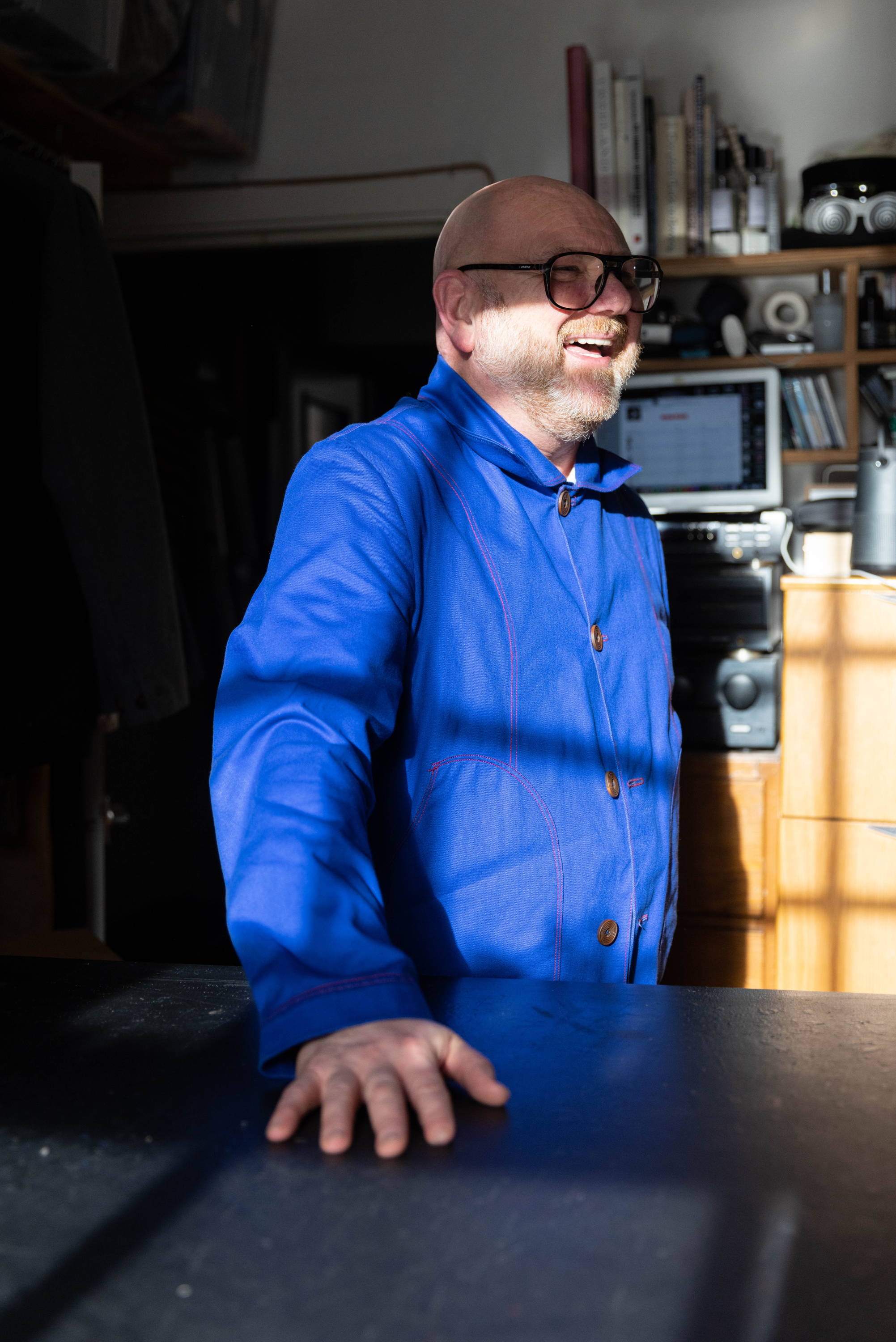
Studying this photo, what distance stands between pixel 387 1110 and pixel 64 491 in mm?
1571

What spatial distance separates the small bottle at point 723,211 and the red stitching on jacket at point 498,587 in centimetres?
184

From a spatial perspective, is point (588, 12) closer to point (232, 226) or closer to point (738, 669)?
point (232, 226)

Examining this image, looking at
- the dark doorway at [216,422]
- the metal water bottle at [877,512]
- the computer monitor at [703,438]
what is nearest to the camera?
the metal water bottle at [877,512]

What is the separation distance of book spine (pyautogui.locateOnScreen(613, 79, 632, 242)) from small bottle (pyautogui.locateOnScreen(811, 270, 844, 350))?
0.48m

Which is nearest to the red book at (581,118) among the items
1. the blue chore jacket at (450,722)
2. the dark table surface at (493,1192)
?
the blue chore jacket at (450,722)

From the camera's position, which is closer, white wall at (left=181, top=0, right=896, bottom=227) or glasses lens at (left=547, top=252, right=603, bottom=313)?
glasses lens at (left=547, top=252, right=603, bottom=313)

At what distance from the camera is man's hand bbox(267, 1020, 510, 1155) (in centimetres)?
58

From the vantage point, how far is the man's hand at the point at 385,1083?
0.58 m

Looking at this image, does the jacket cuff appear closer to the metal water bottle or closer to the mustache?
the mustache

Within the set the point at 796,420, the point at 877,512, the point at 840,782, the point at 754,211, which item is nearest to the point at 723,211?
the point at 754,211

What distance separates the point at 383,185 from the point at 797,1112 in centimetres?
290

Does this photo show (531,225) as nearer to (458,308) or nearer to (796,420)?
(458,308)

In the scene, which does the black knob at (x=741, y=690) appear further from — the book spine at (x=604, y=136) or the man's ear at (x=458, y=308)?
the man's ear at (x=458, y=308)

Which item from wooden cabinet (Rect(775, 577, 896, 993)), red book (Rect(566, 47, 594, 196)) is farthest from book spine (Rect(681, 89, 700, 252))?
wooden cabinet (Rect(775, 577, 896, 993))
